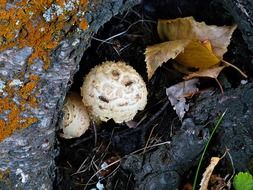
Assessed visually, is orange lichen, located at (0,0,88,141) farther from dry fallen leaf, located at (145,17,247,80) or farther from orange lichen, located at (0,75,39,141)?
dry fallen leaf, located at (145,17,247,80)

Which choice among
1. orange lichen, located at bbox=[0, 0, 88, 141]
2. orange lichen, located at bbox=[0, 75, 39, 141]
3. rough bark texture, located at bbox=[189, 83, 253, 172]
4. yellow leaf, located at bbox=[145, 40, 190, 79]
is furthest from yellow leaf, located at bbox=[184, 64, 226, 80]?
orange lichen, located at bbox=[0, 75, 39, 141]

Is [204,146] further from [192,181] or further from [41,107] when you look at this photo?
[41,107]

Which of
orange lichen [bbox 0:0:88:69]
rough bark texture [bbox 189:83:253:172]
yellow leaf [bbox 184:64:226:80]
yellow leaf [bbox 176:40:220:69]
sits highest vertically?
orange lichen [bbox 0:0:88:69]

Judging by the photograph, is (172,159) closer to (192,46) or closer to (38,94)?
(192,46)

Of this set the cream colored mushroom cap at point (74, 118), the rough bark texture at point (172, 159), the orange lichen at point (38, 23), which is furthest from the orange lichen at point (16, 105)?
Result: the rough bark texture at point (172, 159)

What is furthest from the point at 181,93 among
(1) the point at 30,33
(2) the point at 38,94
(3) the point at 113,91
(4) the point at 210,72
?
(1) the point at 30,33

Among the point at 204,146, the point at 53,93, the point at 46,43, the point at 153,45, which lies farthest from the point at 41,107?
the point at 204,146
